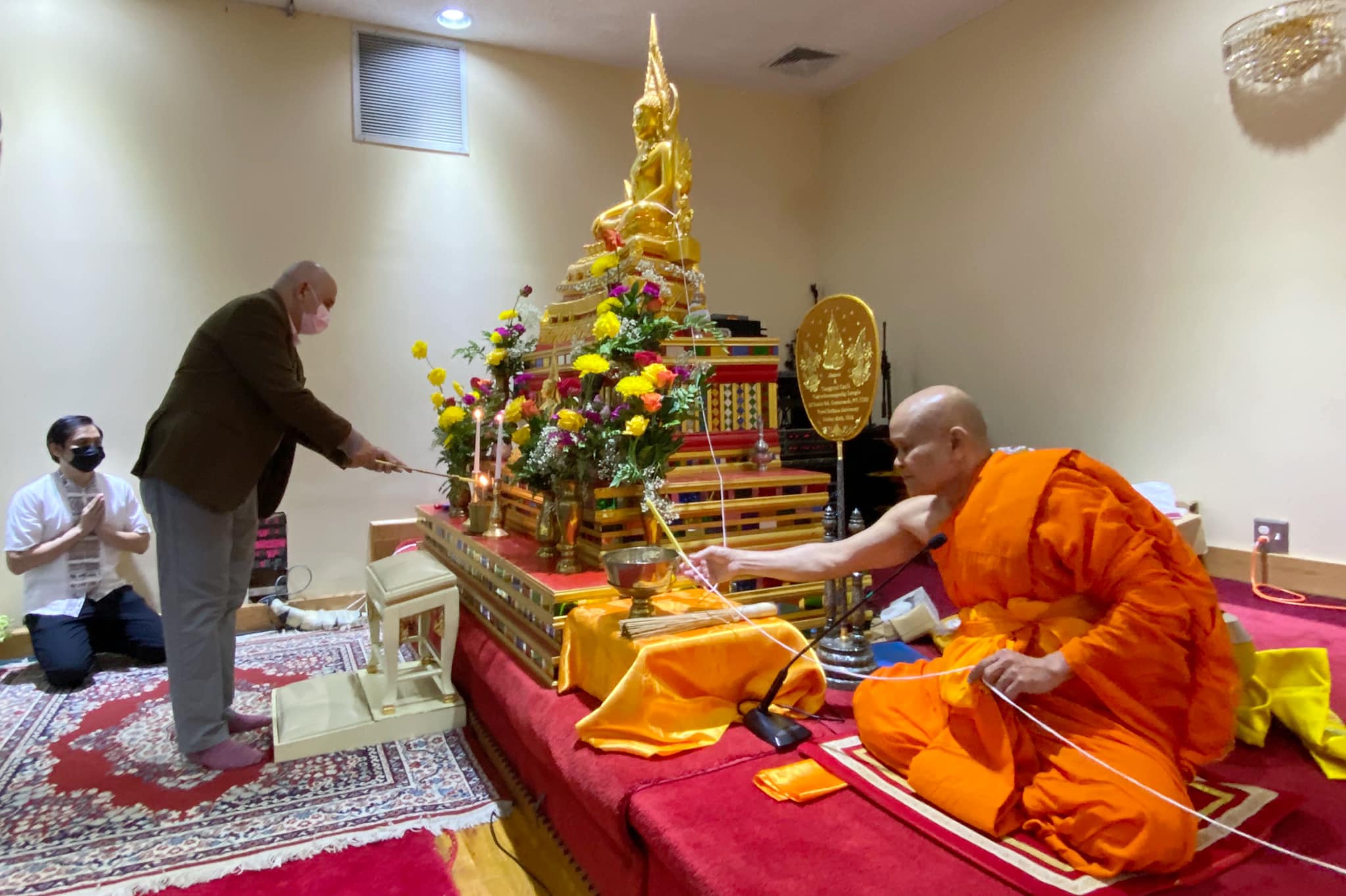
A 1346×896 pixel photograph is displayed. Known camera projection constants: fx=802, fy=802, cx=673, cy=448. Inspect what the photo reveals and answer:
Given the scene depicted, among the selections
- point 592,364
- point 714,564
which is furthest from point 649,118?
point 714,564

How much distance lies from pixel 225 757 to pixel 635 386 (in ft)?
5.56

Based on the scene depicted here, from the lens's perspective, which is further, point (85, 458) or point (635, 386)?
point (85, 458)

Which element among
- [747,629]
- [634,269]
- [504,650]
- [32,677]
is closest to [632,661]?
[747,629]

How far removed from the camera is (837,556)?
2.08 m

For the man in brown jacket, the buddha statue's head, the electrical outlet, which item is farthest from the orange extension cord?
the man in brown jacket

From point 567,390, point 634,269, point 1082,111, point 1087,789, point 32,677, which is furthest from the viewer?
point 1082,111

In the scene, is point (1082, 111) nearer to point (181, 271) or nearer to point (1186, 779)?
point (1186, 779)

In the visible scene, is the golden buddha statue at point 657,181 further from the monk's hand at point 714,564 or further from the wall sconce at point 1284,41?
the wall sconce at point 1284,41

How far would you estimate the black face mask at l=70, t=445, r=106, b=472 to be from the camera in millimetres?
3637

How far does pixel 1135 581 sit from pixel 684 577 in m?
1.20

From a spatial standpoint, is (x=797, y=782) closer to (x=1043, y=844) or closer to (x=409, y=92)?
(x=1043, y=844)

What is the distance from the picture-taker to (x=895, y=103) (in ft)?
17.3

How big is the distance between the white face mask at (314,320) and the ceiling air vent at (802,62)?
362cm

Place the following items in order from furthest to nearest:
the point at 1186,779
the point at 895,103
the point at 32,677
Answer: the point at 895,103 < the point at 32,677 < the point at 1186,779
